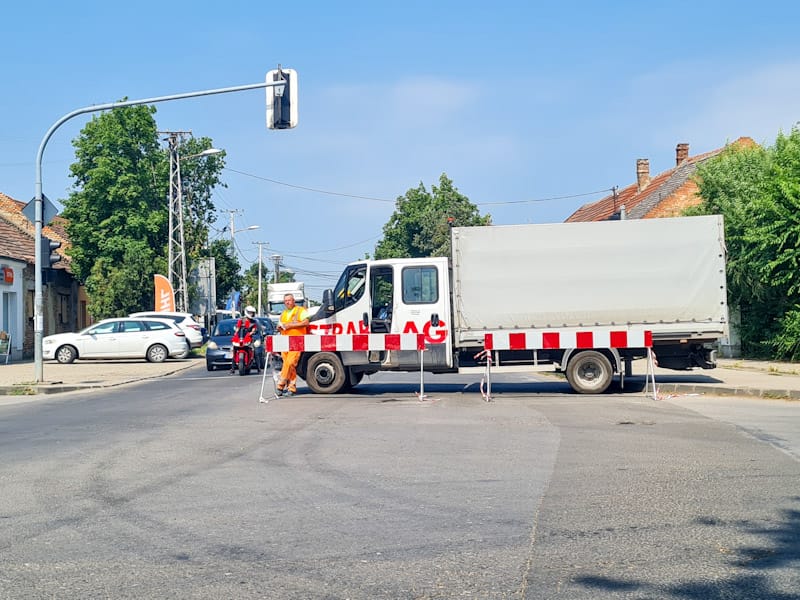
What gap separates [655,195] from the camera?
4822 centimetres

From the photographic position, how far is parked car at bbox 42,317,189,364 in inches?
1254

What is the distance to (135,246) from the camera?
46844mm

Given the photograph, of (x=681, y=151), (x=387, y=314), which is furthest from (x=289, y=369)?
(x=681, y=151)

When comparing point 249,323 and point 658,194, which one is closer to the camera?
point 249,323

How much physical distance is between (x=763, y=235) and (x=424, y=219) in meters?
43.1

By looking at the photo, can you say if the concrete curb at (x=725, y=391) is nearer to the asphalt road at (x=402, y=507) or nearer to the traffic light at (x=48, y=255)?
the asphalt road at (x=402, y=507)

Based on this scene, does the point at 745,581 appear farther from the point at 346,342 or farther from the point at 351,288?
the point at 351,288

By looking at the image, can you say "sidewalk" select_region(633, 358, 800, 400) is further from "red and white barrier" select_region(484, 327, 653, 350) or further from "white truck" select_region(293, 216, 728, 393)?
"red and white barrier" select_region(484, 327, 653, 350)

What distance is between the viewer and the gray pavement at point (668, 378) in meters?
16.1

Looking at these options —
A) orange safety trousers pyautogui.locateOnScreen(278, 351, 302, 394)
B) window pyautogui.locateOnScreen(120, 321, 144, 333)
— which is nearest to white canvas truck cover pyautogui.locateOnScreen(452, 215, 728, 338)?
orange safety trousers pyautogui.locateOnScreen(278, 351, 302, 394)

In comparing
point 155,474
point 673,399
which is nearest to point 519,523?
point 155,474

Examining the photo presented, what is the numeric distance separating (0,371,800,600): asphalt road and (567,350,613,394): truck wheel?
295cm

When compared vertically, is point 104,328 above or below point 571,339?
above

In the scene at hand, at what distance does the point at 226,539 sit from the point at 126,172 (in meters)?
45.9
